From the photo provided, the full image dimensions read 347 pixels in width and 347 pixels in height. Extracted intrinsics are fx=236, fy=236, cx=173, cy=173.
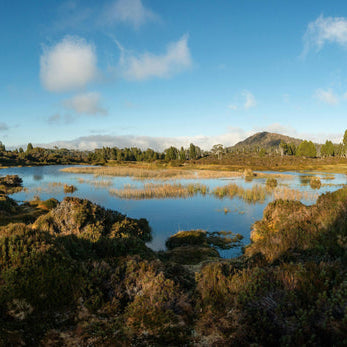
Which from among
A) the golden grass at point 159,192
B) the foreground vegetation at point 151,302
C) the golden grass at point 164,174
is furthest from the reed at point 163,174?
the foreground vegetation at point 151,302

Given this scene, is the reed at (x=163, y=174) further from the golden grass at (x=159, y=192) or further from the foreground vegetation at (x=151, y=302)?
the foreground vegetation at (x=151, y=302)

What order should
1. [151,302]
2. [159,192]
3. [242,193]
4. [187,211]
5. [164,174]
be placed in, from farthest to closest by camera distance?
[164,174]
[159,192]
[242,193]
[187,211]
[151,302]

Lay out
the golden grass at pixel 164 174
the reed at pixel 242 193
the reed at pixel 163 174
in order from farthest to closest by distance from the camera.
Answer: the golden grass at pixel 164 174 < the reed at pixel 163 174 < the reed at pixel 242 193

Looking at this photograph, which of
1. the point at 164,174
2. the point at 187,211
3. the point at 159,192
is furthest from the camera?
the point at 164,174

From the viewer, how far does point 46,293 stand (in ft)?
16.9

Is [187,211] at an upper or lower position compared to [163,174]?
lower

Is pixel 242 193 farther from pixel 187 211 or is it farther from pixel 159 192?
pixel 159 192

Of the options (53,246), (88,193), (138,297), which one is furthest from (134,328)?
(88,193)

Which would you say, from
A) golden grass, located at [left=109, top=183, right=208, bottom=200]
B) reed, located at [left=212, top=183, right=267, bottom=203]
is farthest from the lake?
golden grass, located at [left=109, top=183, right=208, bottom=200]

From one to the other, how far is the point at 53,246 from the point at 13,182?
5088cm

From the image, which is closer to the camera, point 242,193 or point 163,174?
point 242,193

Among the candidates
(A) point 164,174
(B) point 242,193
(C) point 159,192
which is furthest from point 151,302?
(A) point 164,174

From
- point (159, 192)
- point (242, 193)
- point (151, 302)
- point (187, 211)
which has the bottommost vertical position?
point (187, 211)

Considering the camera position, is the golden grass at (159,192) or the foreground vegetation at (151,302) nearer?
the foreground vegetation at (151,302)
